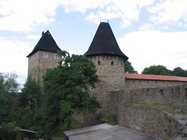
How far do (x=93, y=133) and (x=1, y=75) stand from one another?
26.8m

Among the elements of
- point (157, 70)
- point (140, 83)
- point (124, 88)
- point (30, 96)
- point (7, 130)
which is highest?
point (157, 70)

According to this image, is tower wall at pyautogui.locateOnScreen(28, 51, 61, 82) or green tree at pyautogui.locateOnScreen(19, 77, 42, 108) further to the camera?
tower wall at pyautogui.locateOnScreen(28, 51, 61, 82)

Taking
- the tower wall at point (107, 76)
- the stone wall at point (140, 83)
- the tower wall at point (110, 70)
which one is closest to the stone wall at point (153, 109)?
the tower wall at point (107, 76)

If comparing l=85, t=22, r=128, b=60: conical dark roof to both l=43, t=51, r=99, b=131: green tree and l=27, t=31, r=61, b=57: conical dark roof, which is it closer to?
l=43, t=51, r=99, b=131: green tree

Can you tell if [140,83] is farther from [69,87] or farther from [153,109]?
[153,109]

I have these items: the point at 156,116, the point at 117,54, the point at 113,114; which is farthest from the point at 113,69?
the point at 156,116

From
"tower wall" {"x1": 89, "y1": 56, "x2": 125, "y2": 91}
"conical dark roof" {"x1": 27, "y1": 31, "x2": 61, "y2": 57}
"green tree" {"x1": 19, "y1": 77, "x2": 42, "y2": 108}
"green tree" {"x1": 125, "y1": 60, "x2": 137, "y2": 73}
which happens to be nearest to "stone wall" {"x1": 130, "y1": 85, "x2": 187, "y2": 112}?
"tower wall" {"x1": 89, "y1": 56, "x2": 125, "y2": 91}

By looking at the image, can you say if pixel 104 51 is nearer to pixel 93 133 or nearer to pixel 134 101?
pixel 134 101

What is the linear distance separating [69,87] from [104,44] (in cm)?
852

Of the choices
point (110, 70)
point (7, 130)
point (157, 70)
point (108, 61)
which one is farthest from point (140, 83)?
point (157, 70)

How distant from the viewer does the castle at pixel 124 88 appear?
755 inches

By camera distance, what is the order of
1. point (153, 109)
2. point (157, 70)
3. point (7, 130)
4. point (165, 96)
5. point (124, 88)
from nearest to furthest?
point (153, 109) → point (165, 96) → point (7, 130) → point (124, 88) → point (157, 70)

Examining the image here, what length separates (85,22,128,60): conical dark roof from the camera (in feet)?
108

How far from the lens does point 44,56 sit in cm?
4625
